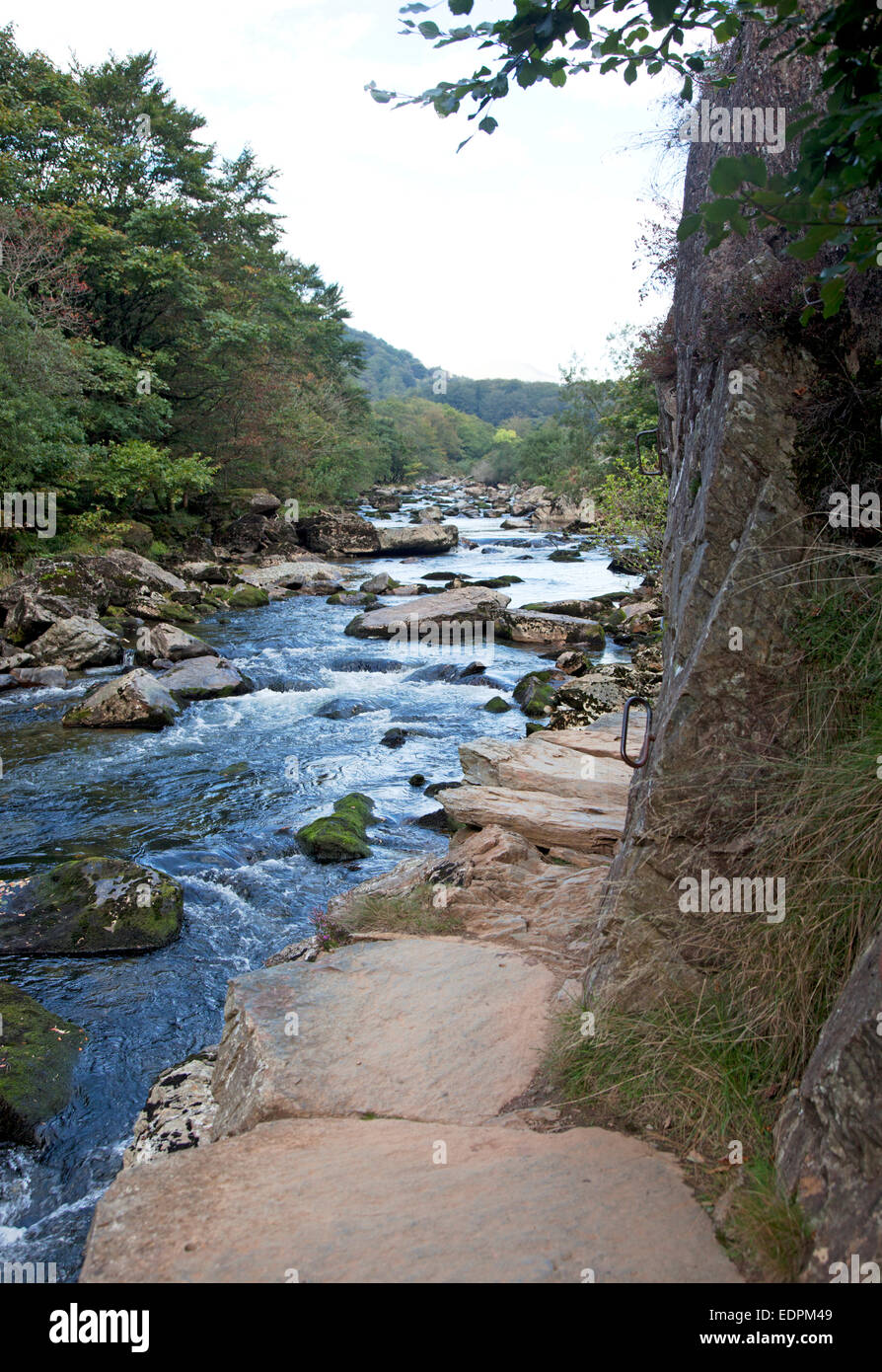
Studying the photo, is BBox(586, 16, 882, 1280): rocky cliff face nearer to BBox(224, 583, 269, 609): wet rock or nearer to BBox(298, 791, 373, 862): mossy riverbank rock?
BBox(298, 791, 373, 862): mossy riverbank rock

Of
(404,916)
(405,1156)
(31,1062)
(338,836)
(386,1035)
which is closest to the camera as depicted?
(405,1156)

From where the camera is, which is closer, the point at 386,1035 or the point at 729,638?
the point at 729,638

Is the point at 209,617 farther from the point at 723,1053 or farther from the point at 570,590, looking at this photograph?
the point at 723,1053

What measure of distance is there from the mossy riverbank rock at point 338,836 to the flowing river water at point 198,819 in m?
0.14

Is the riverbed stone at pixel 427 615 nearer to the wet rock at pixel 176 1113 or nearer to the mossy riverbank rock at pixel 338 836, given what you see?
the mossy riverbank rock at pixel 338 836

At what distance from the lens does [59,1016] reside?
605cm

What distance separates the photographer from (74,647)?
15633mm

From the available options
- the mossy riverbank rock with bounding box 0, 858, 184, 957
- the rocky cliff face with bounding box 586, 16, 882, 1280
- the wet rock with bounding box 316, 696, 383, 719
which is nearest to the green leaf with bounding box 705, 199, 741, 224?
the rocky cliff face with bounding box 586, 16, 882, 1280

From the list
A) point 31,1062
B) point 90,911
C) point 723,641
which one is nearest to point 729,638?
point 723,641

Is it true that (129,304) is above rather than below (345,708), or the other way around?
above

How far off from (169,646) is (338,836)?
863 cm

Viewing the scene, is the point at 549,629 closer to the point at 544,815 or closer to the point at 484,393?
the point at 544,815

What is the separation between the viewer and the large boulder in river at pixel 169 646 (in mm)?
15945

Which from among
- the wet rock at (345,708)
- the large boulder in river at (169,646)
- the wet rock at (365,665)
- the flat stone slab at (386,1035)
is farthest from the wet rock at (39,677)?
the flat stone slab at (386,1035)
